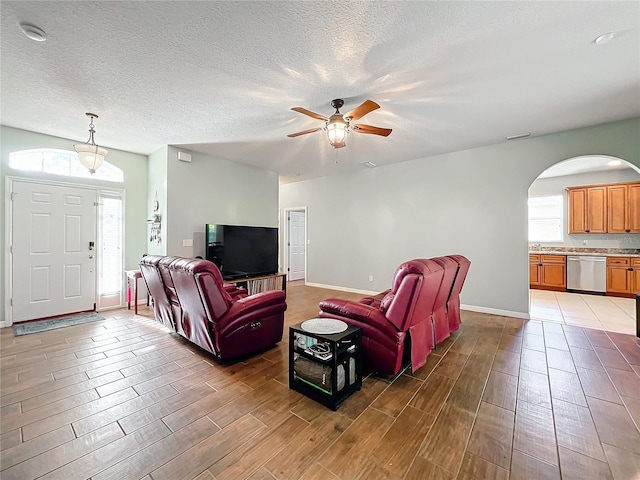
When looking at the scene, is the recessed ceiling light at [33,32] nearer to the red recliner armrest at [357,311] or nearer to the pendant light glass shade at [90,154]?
the pendant light glass shade at [90,154]

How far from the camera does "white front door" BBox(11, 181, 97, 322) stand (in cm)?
390

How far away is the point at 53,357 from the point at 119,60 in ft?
10.1

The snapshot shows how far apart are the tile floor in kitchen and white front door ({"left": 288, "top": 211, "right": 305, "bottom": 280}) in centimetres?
554

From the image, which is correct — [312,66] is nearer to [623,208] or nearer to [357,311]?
[357,311]

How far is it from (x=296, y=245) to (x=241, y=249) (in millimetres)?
3084

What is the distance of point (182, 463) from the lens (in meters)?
1.54

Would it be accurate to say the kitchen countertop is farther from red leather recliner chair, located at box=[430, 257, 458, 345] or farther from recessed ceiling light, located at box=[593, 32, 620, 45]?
recessed ceiling light, located at box=[593, 32, 620, 45]

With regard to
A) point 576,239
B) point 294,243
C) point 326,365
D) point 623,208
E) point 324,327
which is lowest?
point 326,365

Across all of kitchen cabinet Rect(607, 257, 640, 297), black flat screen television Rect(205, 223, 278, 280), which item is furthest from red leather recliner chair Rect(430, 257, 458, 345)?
kitchen cabinet Rect(607, 257, 640, 297)

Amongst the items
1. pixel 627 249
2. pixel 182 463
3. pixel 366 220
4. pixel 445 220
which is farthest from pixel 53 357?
pixel 627 249

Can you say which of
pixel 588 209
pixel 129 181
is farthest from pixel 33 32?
pixel 588 209

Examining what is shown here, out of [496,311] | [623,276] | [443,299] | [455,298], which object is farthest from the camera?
[623,276]

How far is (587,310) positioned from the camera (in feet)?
15.2

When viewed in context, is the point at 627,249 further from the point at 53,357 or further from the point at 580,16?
the point at 53,357
